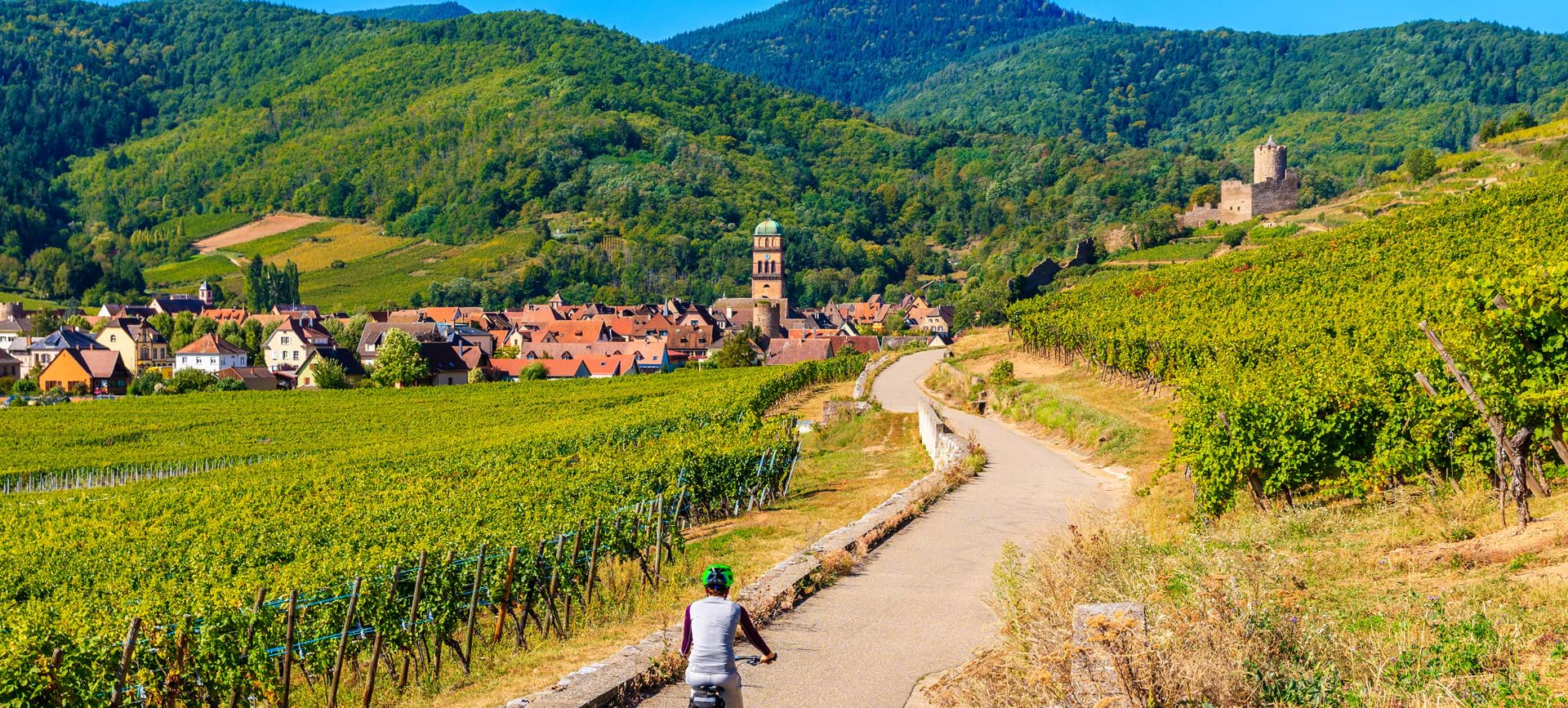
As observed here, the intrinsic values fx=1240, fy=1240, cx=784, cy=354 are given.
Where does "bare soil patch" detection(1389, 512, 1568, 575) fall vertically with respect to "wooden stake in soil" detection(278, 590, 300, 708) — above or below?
above

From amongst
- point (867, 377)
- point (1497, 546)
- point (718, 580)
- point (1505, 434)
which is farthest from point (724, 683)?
point (867, 377)

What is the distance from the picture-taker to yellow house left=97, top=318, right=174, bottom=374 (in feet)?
358

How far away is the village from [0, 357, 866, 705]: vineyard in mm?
42916

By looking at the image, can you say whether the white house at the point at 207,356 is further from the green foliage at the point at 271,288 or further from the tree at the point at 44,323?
the green foliage at the point at 271,288

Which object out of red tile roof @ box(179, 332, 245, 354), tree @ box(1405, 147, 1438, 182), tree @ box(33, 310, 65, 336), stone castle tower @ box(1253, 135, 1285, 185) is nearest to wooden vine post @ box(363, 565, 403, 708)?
tree @ box(1405, 147, 1438, 182)

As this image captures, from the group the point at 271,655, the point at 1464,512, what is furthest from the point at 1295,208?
the point at 271,655

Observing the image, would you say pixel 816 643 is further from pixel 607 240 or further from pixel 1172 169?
pixel 1172 169

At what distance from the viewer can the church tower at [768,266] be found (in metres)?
159

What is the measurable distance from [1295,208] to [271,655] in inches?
3976

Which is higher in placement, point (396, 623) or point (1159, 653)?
point (1159, 653)

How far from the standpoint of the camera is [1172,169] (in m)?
192

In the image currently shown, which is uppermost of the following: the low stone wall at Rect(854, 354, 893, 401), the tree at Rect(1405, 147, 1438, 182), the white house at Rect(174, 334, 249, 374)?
the tree at Rect(1405, 147, 1438, 182)

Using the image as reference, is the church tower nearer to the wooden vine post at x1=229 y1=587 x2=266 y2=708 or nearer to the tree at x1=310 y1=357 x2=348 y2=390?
the tree at x1=310 y1=357 x2=348 y2=390

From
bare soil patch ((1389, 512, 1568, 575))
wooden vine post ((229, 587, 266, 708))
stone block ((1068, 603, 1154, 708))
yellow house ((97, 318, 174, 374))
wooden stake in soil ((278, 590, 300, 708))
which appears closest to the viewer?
stone block ((1068, 603, 1154, 708))
